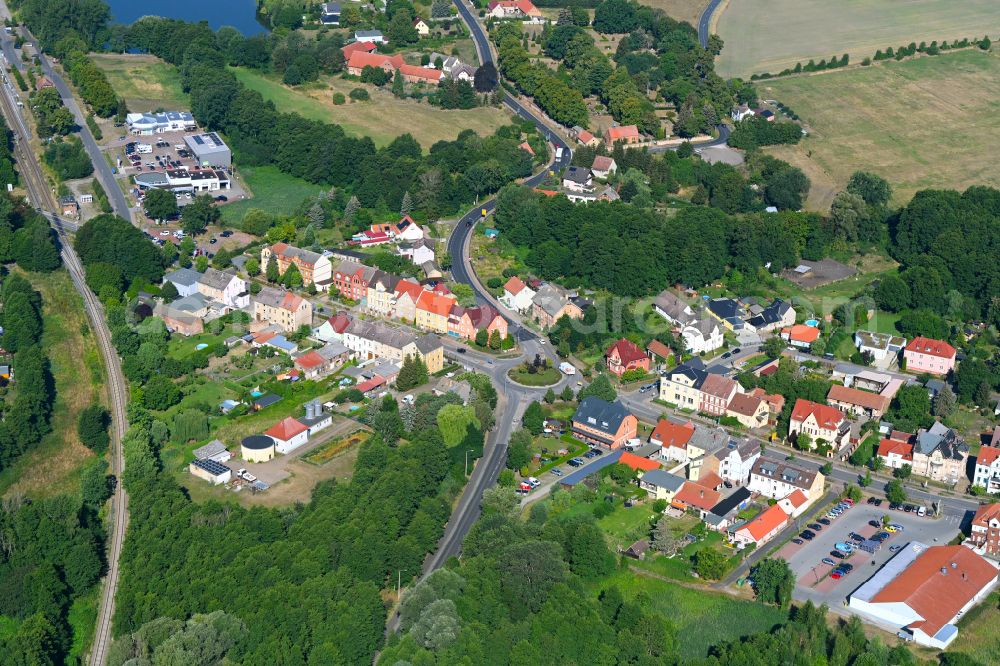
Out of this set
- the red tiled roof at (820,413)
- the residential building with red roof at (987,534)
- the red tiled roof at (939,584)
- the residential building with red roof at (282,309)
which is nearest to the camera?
the red tiled roof at (939,584)

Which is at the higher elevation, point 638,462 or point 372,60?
point 372,60

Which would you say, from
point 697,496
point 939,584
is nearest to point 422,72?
point 697,496

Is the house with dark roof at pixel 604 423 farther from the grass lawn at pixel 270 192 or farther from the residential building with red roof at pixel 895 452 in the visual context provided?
the grass lawn at pixel 270 192

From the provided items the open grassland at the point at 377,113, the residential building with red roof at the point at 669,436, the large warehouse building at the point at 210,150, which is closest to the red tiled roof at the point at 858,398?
the residential building with red roof at the point at 669,436

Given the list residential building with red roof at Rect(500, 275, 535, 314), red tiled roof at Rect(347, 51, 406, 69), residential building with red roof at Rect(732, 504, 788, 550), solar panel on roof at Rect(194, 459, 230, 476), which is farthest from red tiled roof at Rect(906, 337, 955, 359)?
red tiled roof at Rect(347, 51, 406, 69)

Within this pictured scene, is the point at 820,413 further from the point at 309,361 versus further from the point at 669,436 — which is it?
the point at 309,361

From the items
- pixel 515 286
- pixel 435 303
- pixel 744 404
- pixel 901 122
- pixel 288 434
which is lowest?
pixel 288 434

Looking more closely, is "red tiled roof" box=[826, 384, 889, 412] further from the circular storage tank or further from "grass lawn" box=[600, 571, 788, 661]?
the circular storage tank
